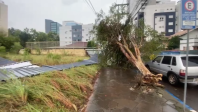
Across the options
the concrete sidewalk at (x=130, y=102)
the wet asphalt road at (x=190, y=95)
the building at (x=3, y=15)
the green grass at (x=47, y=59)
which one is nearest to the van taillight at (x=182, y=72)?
the wet asphalt road at (x=190, y=95)

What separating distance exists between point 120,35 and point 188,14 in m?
6.36

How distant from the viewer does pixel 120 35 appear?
30.6 ft

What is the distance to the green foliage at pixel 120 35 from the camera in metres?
8.55

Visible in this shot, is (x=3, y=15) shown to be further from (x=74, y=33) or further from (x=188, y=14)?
(x=188, y=14)

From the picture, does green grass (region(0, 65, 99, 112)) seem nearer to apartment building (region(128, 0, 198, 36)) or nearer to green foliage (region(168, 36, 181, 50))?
green foliage (region(168, 36, 181, 50))

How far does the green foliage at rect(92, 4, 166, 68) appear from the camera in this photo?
8555 millimetres

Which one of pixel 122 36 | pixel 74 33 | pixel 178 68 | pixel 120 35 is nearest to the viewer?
pixel 178 68

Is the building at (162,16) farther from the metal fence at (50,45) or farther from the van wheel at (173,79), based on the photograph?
the van wheel at (173,79)

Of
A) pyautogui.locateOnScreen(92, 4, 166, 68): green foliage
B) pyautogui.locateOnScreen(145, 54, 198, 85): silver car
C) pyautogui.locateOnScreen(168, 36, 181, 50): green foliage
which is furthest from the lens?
pyautogui.locateOnScreen(168, 36, 181, 50): green foliage

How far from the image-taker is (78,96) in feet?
12.4

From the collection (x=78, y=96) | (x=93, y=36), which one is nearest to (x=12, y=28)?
(x=93, y=36)

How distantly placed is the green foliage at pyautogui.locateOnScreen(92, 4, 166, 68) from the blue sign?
5196 millimetres

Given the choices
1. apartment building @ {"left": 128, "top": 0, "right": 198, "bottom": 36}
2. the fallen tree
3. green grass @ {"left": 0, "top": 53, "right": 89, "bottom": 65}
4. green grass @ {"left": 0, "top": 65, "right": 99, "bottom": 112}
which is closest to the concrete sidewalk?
green grass @ {"left": 0, "top": 65, "right": 99, "bottom": 112}

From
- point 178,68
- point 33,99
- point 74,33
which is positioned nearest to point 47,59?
point 33,99
